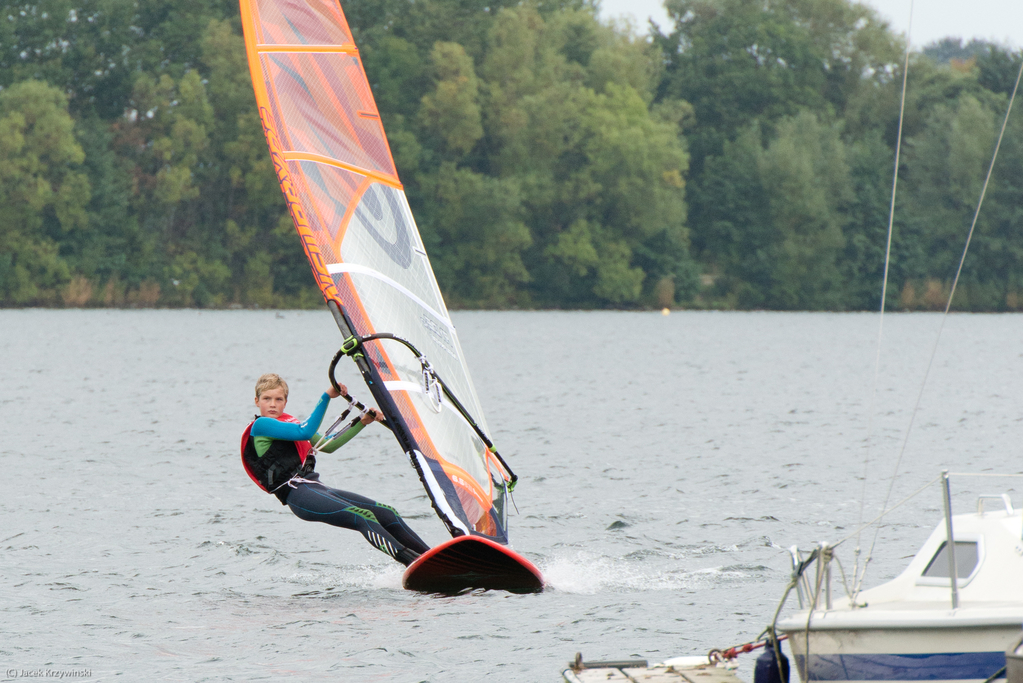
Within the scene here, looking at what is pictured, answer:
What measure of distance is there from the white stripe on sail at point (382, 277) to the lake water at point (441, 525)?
2.13 m

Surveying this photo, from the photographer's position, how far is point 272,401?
933 centimetres

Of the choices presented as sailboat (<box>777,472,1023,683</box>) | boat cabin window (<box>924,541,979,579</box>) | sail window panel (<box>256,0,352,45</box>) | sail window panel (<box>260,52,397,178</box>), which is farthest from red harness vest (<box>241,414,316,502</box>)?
boat cabin window (<box>924,541,979,579</box>)

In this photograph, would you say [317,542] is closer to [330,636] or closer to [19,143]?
[330,636]

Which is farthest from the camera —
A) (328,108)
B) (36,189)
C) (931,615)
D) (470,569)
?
(36,189)

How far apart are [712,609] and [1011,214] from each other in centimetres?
6393

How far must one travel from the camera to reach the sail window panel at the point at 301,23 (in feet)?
36.5

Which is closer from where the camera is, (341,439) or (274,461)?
(341,439)

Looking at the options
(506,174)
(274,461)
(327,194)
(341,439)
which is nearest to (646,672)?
(341,439)

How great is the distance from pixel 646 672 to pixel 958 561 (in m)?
1.67

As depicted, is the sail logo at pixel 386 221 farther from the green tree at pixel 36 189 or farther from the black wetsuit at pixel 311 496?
the green tree at pixel 36 189

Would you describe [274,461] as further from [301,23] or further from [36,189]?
[36,189]

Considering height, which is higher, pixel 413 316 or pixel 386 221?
pixel 386 221

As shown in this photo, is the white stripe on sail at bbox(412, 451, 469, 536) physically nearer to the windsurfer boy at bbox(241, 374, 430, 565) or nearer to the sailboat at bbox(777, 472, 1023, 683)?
the windsurfer boy at bbox(241, 374, 430, 565)

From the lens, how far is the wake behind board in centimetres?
962
